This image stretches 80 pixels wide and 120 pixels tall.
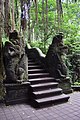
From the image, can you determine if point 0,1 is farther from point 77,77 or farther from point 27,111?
point 77,77

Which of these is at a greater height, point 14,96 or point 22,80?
point 22,80

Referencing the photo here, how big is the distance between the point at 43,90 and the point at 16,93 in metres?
0.87

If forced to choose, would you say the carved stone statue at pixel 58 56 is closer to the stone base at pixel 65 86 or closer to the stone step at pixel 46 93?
the stone base at pixel 65 86

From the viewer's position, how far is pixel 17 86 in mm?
4875

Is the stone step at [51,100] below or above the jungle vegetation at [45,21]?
below

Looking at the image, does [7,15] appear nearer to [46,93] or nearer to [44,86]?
[44,86]

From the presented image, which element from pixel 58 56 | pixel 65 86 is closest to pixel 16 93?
pixel 65 86

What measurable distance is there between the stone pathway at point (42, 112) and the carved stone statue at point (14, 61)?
0.86m

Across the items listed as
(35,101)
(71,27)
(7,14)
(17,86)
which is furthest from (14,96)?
(71,27)

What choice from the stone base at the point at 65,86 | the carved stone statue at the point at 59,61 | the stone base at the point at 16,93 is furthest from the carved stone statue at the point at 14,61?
the stone base at the point at 65,86

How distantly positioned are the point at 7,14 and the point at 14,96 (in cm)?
346

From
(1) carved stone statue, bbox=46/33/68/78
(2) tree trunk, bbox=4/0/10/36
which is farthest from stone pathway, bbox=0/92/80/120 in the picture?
(2) tree trunk, bbox=4/0/10/36

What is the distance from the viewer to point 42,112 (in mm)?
4152

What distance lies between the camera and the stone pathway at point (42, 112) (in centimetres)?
380
